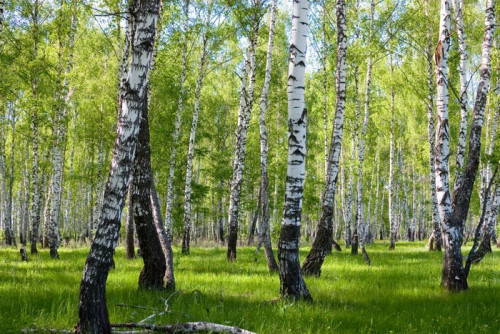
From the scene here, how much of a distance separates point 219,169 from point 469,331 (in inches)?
744

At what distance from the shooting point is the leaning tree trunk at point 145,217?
7.08 metres

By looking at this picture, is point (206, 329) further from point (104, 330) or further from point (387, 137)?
point (387, 137)

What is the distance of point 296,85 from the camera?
6535mm

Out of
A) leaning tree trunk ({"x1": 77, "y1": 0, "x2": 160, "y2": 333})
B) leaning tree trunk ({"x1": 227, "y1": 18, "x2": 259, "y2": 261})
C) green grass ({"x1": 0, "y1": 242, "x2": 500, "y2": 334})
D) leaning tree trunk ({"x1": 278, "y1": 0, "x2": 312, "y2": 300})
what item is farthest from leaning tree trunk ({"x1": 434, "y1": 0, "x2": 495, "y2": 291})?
leaning tree trunk ({"x1": 227, "y1": 18, "x2": 259, "y2": 261})

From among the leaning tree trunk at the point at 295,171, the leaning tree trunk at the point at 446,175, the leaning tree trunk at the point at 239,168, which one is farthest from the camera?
the leaning tree trunk at the point at 239,168

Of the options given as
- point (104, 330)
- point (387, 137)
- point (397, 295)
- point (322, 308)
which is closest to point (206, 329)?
point (104, 330)

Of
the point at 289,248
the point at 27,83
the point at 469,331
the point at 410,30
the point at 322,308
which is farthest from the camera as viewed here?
the point at 410,30

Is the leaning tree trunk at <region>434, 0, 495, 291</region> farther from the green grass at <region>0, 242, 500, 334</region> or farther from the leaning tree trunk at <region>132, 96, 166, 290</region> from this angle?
the leaning tree trunk at <region>132, 96, 166, 290</region>

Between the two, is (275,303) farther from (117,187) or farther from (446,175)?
(446,175)

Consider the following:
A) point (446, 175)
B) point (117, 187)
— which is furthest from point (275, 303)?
point (446, 175)

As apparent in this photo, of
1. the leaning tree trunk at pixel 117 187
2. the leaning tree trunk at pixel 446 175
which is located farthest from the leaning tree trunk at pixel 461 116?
the leaning tree trunk at pixel 117 187

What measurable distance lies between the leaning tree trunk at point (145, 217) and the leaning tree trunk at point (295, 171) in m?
2.22

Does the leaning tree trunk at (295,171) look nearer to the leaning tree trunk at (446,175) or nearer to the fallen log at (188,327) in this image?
the fallen log at (188,327)

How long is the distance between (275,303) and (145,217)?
2652mm
